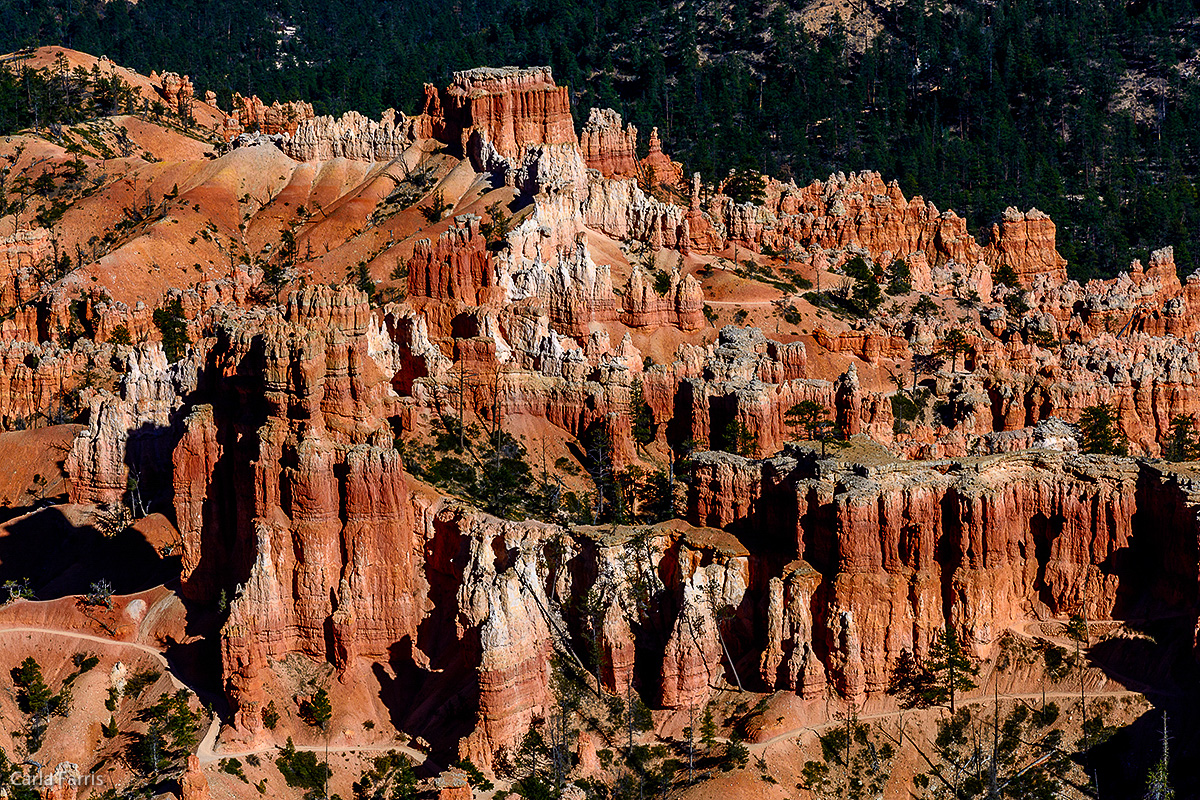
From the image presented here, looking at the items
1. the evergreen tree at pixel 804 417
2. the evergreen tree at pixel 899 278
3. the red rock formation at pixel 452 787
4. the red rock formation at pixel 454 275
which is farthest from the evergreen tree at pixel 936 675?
the evergreen tree at pixel 899 278

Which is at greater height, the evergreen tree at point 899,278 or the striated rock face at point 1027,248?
the striated rock face at point 1027,248

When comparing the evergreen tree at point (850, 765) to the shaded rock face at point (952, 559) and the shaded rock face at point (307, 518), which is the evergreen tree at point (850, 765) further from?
the shaded rock face at point (307, 518)

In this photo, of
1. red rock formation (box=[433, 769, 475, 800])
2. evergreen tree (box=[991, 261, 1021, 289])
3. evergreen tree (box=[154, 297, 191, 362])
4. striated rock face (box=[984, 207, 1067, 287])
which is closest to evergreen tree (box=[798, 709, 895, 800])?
red rock formation (box=[433, 769, 475, 800])

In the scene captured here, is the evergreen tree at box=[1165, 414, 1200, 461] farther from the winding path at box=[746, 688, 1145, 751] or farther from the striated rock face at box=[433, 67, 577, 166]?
the striated rock face at box=[433, 67, 577, 166]

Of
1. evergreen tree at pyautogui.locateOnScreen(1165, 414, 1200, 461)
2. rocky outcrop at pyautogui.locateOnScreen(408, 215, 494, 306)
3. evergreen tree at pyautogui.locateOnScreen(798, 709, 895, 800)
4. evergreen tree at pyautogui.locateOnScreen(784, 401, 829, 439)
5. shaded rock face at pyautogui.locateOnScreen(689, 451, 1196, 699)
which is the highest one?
rocky outcrop at pyautogui.locateOnScreen(408, 215, 494, 306)

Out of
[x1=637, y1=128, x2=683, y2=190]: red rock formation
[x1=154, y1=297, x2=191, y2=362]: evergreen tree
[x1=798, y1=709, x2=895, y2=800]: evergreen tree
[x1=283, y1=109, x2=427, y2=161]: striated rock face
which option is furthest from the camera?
[x1=283, y1=109, x2=427, y2=161]: striated rock face

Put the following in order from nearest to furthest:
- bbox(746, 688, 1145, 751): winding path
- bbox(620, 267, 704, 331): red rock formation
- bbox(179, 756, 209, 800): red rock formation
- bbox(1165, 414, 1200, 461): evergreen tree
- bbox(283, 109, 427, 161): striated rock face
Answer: bbox(179, 756, 209, 800): red rock formation
bbox(746, 688, 1145, 751): winding path
bbox(1165, 414, 1200, 461): evergreen tree
bbox(620, 267, 704, 331): red rock formation
bbox(283, 109, 427, 161): striated rock face

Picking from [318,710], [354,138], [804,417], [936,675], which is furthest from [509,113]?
[936,675]

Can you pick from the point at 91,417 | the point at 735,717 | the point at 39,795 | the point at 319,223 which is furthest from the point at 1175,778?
the point at 319,223
